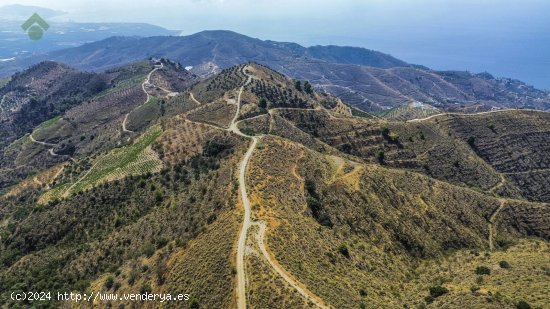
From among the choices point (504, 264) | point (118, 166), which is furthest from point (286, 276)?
point (118, 166)

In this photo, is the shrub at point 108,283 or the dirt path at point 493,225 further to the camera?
the dirt path at point 493,225

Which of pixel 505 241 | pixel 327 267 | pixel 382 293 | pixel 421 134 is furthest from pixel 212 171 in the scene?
pixel 421 134

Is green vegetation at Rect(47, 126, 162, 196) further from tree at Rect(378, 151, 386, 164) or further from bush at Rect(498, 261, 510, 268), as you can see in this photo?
bush at Rect(498, 261, 510, 268)

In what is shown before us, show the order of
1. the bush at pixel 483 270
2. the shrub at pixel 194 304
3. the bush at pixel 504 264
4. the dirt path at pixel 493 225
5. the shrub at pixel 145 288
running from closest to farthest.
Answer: the shrub at pixel 194 304 → the shrub at pixel 145 288 → the bush at pixel 483 270 → the bush at pixel 504 264 → the dirt path at pixel 493 225

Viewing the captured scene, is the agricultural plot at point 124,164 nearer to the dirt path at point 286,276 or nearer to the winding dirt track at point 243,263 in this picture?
the winding dirt track at point 243,263

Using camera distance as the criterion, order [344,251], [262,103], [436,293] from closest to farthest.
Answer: [436,293] → [344,251] → [262,103]

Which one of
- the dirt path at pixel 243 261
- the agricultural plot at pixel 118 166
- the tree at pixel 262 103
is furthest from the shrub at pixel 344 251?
the tree at pixel 262 103

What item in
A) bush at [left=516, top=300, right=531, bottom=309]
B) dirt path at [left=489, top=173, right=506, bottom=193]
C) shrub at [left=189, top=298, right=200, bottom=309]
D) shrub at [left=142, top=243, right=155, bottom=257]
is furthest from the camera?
dirt path at [left=489, top=173, right=506, bottom=193]

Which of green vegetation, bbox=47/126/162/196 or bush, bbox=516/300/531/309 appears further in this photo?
green vegetation, bbox=47/126/162/196

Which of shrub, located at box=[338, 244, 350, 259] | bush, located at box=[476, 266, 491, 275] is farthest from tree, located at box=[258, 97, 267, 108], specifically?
bush, located at box=[476, 266, 491, 275]

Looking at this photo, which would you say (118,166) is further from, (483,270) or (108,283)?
(483,270)
